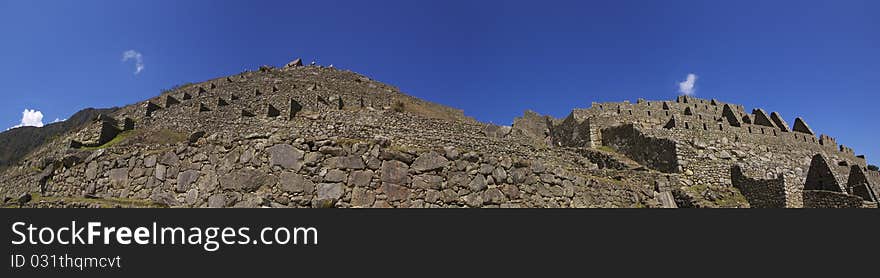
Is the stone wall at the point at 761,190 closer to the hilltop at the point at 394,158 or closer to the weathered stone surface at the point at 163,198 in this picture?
the hilltop at the point at 394,158

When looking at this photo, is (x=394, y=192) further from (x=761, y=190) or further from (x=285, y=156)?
(x=761, y=190)

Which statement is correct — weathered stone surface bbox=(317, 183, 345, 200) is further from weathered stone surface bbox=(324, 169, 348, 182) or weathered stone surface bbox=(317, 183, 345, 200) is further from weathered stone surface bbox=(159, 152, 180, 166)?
weathered stone surface bbox=(159, 152, 180, 166)

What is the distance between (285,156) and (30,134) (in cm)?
6604

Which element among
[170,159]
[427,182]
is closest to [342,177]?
[427,182]

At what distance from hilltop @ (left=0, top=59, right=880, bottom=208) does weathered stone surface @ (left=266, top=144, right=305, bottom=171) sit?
0.02 meters

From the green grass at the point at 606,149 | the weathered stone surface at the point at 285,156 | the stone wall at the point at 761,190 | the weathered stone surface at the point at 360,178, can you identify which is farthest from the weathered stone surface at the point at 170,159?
the green grass at the point at 606,149

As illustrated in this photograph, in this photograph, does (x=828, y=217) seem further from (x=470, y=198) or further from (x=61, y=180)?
(x=61, y=180)

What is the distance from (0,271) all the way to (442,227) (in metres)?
5.42

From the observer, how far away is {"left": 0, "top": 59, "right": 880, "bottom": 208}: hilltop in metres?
7.19

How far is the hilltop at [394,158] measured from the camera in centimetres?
719

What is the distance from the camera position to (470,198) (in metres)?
7.35

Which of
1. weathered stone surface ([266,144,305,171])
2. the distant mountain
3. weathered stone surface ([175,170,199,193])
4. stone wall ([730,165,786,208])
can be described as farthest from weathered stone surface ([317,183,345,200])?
the distant mountain

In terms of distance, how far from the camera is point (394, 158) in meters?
7.25

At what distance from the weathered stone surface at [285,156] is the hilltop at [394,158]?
19 mm
